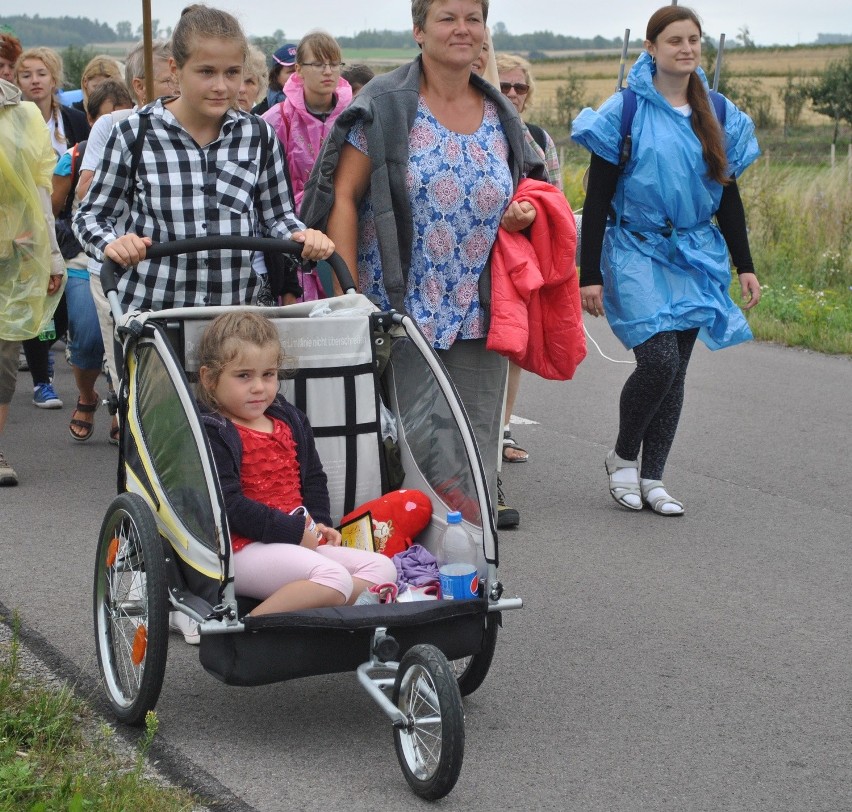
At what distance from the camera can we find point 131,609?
12.5 ft

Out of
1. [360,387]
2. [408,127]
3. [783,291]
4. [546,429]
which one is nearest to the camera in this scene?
[360,387]

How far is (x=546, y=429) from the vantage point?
8.14 m

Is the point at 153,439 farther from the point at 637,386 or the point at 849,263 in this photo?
the point at 849,263

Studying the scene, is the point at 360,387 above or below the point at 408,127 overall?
below

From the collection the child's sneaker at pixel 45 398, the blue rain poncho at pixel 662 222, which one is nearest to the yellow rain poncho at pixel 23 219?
the child's sneaker at pixel 45 398

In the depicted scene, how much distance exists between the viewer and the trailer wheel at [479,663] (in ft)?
12.3

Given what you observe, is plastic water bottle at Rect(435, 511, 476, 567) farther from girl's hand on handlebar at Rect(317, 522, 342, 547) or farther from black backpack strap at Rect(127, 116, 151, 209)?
black backpack strap at Rect(127, 116, 151, 209)

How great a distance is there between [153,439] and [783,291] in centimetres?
941

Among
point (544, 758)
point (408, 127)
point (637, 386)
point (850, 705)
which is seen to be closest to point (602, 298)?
point (637, 386)

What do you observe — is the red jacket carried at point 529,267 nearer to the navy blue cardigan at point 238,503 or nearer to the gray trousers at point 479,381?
the gray trousers at point 479,381

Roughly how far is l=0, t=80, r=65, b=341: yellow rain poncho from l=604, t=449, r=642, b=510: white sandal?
286 cm

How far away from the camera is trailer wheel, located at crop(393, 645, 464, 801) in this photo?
3.27m

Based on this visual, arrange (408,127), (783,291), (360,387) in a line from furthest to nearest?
(783,291) < (408,127) < (360,387)

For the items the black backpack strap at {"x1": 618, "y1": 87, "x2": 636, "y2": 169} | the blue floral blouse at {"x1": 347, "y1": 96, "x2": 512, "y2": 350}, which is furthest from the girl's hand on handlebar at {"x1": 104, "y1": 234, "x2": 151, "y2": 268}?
the black backpack strap at {"x1": 618, "y1": 87, "x2": 636, "y2": 169}
